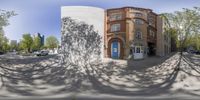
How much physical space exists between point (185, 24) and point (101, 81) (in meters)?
3.32

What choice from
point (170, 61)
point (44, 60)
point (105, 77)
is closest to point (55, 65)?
point (44, 60)

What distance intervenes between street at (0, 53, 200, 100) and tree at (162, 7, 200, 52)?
1113mm

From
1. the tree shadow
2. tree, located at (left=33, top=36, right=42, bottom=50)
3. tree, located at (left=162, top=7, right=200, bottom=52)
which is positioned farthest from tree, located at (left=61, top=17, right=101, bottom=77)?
tree, located at (left=162, top=7, right=200, bottom=52)

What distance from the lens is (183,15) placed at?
19.8 ft

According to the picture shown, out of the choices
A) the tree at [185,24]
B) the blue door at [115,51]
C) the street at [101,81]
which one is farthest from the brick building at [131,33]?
the tree at [185,24]

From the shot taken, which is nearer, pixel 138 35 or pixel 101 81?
pixel 138 35

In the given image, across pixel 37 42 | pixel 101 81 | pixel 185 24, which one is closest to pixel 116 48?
pixel 101 81

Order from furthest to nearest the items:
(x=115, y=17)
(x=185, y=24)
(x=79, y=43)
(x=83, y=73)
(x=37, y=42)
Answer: (x=185, y=24) < (x=37, y=42) < (x=83, y=73) < (x=115, y=17) < (x=79, y=43)

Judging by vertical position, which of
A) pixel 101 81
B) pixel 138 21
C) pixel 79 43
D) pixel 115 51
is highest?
pixel 138 21

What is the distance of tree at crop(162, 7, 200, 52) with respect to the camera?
588 centimetres

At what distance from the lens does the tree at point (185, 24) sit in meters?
5.88

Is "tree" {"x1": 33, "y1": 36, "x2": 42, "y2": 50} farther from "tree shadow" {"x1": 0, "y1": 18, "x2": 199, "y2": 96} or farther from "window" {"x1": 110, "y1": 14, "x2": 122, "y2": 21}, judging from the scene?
"window" {"x1": 110, "y1": 14, "x2": 122, "y2": 21}

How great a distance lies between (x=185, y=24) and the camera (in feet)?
21.7

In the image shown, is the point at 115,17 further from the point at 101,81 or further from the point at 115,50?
the point at 101,81
